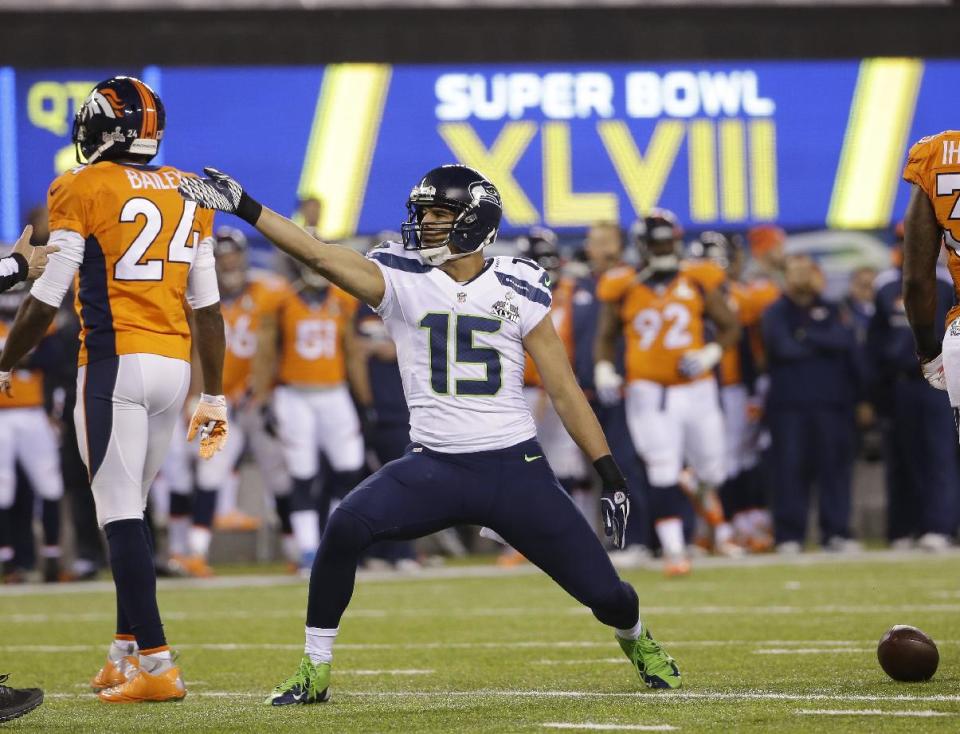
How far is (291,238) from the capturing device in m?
5.07

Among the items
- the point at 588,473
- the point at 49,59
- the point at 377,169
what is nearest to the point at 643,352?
the point at 588,473

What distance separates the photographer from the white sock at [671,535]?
33.1ft

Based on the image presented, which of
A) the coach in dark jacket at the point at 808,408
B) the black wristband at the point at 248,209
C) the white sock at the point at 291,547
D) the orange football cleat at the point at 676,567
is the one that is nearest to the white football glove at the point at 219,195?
the black wristband at the point at 248,209

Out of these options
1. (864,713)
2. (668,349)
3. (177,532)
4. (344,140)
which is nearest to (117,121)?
(864,713)

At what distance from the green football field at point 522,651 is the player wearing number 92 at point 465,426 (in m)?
0.33

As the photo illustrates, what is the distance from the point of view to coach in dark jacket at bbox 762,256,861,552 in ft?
39.0

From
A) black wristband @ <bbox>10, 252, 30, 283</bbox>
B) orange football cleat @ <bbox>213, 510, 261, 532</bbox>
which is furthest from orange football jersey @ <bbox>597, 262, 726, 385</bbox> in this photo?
black wristband @ <bbox>10, 252, 30, 283</bbox>

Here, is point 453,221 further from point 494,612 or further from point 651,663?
point 494,612

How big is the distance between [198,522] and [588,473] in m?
3.05

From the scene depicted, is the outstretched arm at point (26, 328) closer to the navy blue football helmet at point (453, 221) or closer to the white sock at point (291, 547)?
the navy blue football helmet at point (453, 221)

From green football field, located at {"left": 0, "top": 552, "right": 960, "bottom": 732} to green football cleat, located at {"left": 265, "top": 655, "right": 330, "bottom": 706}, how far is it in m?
0.08

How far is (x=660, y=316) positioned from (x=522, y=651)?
13.2 ft

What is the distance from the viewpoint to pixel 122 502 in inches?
221

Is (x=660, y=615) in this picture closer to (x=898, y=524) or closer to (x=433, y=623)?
(x=433, y=623)
